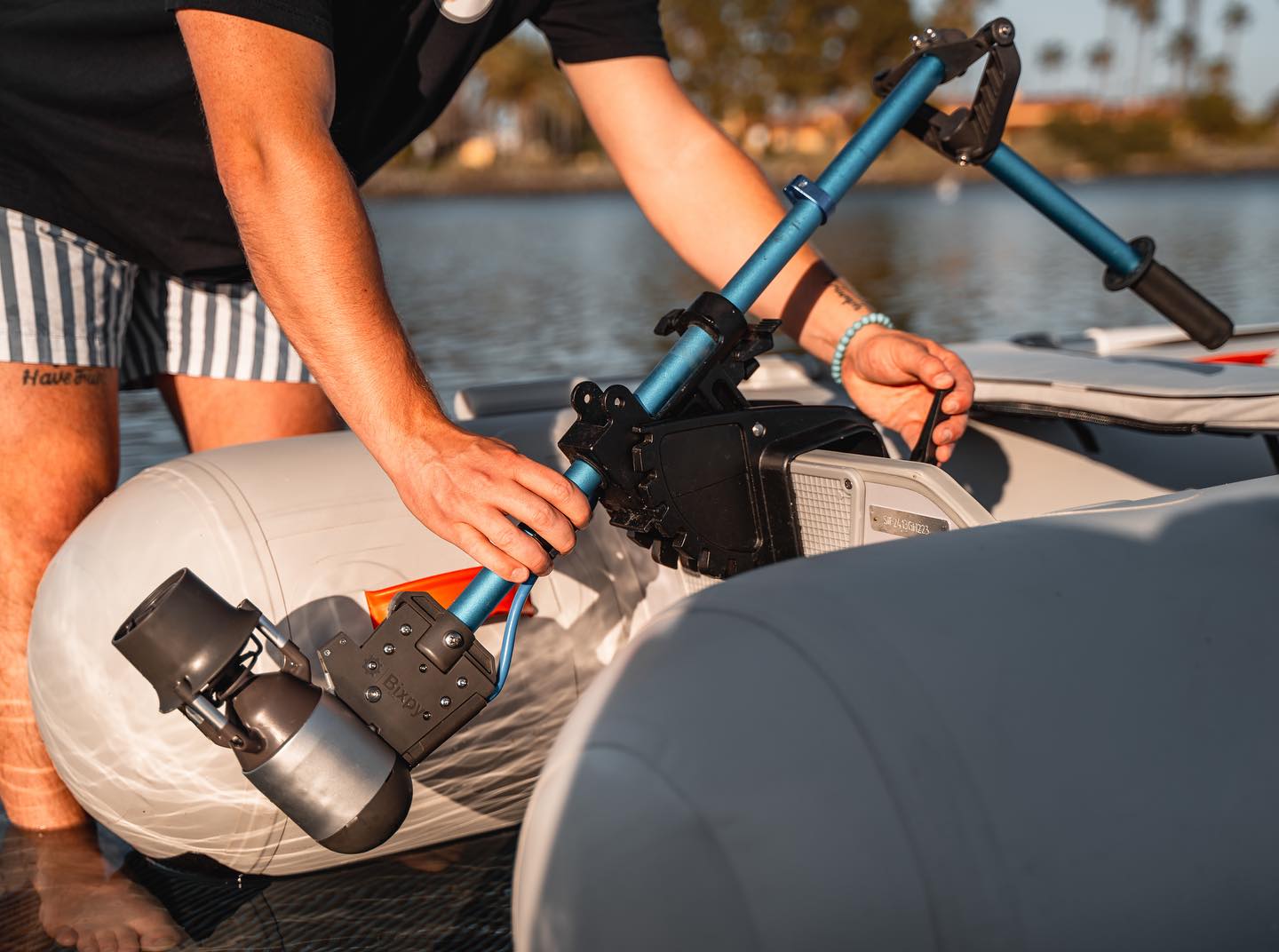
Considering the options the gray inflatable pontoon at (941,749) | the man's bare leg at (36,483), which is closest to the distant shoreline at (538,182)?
the man's bare leg at (36,483)

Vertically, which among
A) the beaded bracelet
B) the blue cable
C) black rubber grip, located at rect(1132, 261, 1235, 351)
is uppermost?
black rubber grip, located at rect(1132, 261, 1235, 351)

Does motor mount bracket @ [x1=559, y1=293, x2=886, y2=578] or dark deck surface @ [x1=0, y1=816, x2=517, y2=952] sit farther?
dark deck surface @ [x1=0, y1=816, x2=517, y2=952]

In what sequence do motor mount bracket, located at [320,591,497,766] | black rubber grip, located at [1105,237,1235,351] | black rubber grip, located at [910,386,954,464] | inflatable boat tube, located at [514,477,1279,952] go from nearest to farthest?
inflatable boat tube, located at [514,477,1279,952], motor mount bracket, located at [320,591,497,766], black rubber grip, located at [910,386,954,464], black rubber grip, located at [1105,237,1235,351]

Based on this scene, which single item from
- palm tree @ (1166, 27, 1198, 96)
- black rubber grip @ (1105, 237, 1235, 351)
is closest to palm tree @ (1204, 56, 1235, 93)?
palm tree @ (1166, 27, 1198, 96)

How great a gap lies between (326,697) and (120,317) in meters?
0.98

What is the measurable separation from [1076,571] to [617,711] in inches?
18.6

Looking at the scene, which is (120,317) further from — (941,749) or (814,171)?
(814,171)

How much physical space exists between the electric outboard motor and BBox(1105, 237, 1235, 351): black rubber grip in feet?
4.59

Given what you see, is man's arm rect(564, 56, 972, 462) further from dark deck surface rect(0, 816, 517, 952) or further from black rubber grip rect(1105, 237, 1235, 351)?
dark deck surface rect(0, 816, 517, 952)

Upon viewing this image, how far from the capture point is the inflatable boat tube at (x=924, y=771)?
1020mm

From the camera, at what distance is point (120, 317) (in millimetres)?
2104

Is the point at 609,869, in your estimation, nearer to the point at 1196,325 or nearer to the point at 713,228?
the point at 713,228

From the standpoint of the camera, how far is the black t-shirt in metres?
1.89

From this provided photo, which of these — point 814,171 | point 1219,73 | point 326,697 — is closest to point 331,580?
point 326,697
